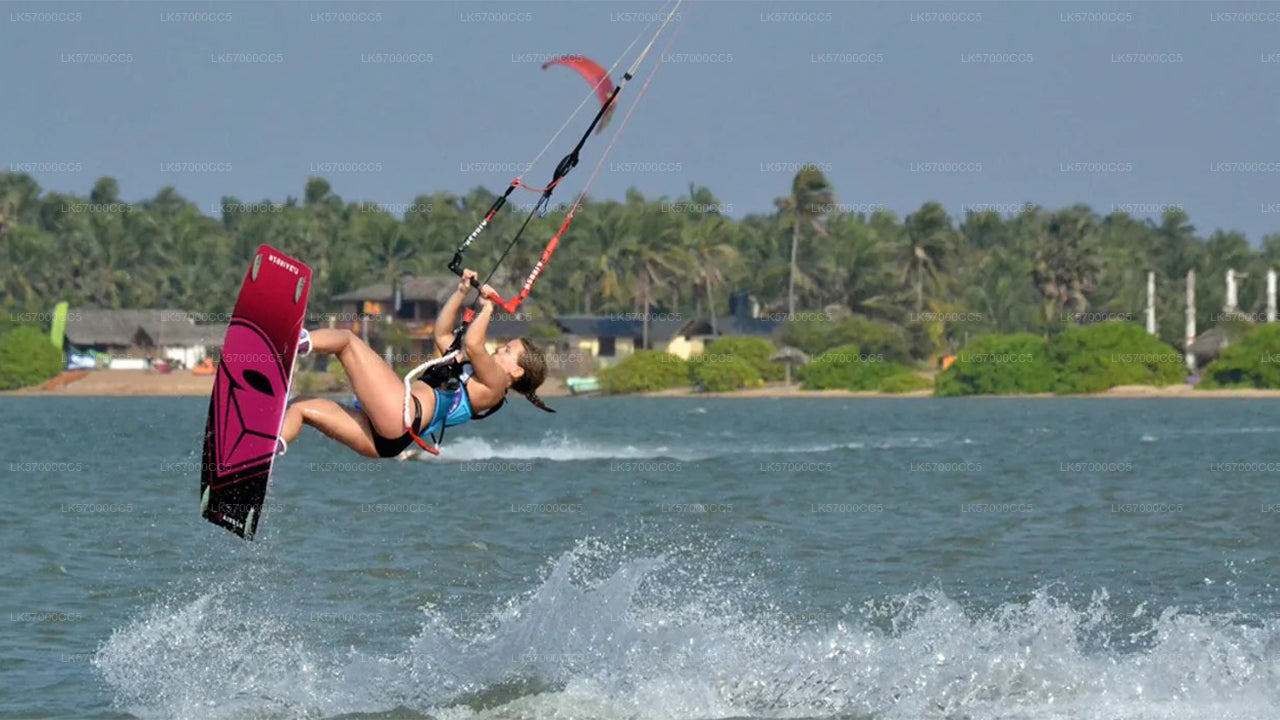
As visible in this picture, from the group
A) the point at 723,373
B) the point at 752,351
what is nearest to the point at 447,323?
the point at 723,373

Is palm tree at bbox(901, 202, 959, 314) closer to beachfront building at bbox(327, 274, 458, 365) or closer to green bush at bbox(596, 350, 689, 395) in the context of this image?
green bush at bbox(596, 350, 689, 395)

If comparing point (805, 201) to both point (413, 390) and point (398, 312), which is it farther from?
point (413, 390)

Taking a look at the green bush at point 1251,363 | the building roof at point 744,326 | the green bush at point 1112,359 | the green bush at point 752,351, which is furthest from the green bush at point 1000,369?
the building roof at point 744,326

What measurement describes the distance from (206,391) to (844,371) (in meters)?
23.2

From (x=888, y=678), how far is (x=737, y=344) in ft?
196

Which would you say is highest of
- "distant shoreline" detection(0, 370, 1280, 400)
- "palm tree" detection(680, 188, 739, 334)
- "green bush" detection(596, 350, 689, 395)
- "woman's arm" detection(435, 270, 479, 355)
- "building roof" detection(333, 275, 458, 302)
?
"palm tree" detection(680, 188, 739, 334)

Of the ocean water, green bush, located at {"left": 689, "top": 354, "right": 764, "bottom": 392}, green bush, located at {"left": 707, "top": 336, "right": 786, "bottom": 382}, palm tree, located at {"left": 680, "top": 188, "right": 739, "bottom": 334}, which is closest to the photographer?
the ocean water

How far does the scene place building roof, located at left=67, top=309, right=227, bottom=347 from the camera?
Answer: 7681cm

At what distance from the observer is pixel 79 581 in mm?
13242

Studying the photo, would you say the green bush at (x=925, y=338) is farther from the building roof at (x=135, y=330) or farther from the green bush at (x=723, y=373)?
the building roof at (x=135, y=330)

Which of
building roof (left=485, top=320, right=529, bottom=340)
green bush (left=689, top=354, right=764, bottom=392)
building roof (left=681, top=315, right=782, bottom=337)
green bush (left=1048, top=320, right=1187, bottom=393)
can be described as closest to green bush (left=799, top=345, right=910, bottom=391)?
green bush (left=689, top=354, right=764, bottom=392)

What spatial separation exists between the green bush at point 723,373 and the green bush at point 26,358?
81.0 feet

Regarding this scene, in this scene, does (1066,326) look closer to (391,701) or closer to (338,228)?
(338,228)

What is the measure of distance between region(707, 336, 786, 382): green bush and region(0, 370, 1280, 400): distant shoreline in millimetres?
714
